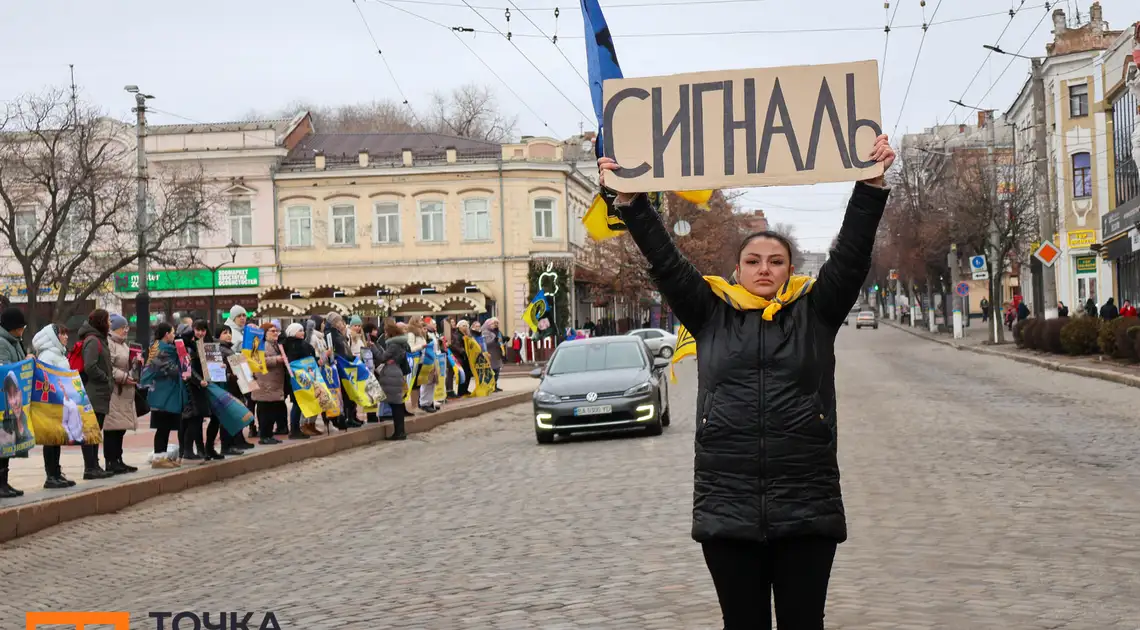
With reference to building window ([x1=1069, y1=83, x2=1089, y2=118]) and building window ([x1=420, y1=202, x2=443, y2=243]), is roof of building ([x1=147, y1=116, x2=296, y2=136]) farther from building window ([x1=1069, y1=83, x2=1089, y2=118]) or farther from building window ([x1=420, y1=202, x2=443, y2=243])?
building window ([x1=1069, y1=83, x2=1089, y2=118])

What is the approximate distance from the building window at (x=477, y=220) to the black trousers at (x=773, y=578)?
55.8m

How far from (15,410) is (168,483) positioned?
92.4 inches

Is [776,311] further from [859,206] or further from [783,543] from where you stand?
[783,543]

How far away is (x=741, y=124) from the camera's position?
4.91 m

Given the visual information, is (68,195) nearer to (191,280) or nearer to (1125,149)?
(191,280)

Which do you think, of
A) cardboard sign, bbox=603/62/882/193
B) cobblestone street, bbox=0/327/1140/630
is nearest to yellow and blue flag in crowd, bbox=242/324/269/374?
cobblestone street, bbox=0/327/1140/630

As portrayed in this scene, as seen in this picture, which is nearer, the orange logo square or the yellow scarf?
the yellow scarf

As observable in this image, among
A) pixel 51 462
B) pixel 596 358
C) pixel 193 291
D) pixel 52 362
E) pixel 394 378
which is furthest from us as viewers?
pixel 193 291

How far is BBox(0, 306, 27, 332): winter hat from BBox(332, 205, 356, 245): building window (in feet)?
156

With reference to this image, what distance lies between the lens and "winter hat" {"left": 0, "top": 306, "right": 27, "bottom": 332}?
13.1 meters

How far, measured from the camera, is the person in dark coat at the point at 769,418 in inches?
163

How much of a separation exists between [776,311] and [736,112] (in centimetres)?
100

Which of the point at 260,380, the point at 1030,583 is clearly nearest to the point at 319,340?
the point at 260,380

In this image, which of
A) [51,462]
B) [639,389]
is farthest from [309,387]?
[51,462]
